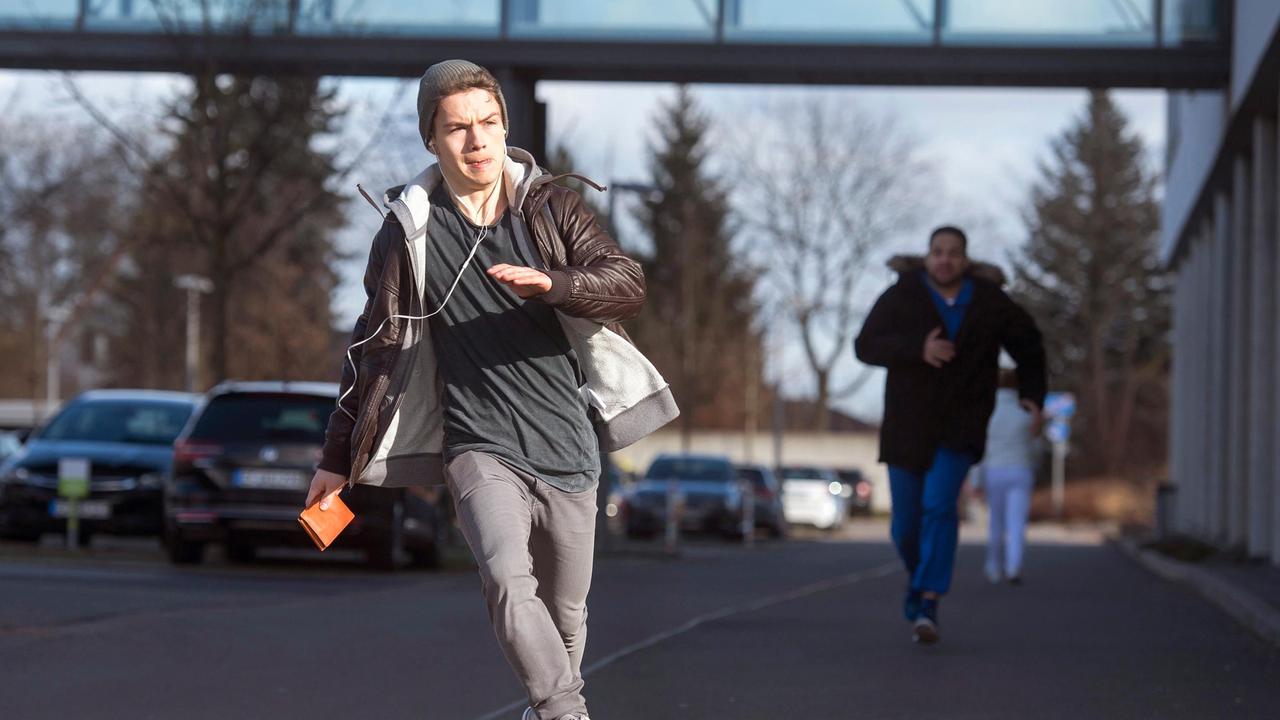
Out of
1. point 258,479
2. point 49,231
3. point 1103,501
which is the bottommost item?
point 1103,501

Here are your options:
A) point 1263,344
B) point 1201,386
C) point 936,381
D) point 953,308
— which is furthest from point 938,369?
point 1201,386

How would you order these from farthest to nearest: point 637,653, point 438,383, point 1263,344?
point 1263,344
point 637,653
point 438,383

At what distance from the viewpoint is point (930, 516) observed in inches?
363

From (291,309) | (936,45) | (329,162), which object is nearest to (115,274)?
(291,309)

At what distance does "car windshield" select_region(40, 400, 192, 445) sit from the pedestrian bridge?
10.7ft

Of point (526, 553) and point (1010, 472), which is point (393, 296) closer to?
point (526, 553)

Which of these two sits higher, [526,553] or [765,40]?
[765,40]

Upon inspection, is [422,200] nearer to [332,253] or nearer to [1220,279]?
[1220,279]

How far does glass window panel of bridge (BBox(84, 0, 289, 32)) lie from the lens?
19.3 meters

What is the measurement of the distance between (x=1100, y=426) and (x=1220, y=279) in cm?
4884

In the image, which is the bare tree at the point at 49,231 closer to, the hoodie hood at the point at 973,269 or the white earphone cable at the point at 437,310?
the hoodie hood at the point at 973,269

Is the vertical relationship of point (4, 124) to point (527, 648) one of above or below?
above

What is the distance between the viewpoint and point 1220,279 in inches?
917

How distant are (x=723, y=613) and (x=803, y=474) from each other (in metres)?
38.7
